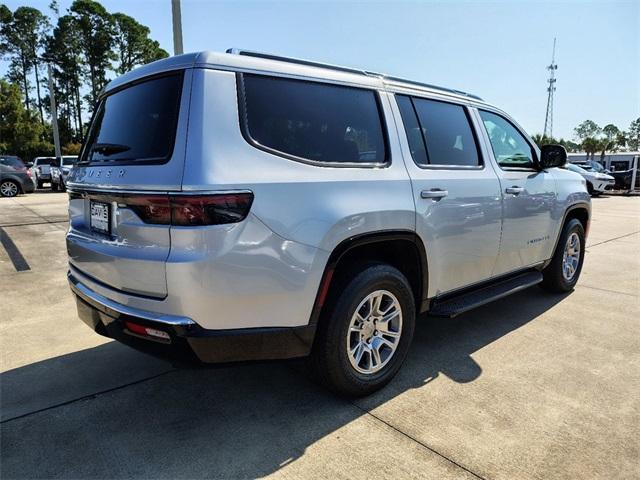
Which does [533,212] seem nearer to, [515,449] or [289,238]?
[515,449]

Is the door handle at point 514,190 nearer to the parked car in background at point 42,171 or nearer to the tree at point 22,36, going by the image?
the parked car in background at point 42,171

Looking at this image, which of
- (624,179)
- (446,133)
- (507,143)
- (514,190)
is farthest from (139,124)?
(624,179)

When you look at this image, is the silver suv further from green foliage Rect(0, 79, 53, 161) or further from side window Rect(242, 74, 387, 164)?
green foliage Rect(0, 79, 53, 161)

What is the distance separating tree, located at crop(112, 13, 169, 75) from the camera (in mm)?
48906

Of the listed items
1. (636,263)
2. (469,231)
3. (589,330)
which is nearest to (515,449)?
(469,231)

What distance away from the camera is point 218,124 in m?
2.27

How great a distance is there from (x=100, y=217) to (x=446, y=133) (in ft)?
8.33

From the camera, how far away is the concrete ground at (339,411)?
7.72 ft

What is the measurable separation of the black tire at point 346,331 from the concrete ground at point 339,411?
6.3 inches

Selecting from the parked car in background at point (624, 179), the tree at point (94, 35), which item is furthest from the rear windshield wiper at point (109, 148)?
the tree at point (94, 35)

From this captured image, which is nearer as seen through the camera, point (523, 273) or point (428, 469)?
point (428, 469)

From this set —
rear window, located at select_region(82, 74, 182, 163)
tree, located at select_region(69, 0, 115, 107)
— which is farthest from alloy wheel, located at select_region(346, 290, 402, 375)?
tree, located at select_region(69, 0, 115, 107)

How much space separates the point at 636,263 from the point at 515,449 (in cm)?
591

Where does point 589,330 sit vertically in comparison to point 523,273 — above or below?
below
